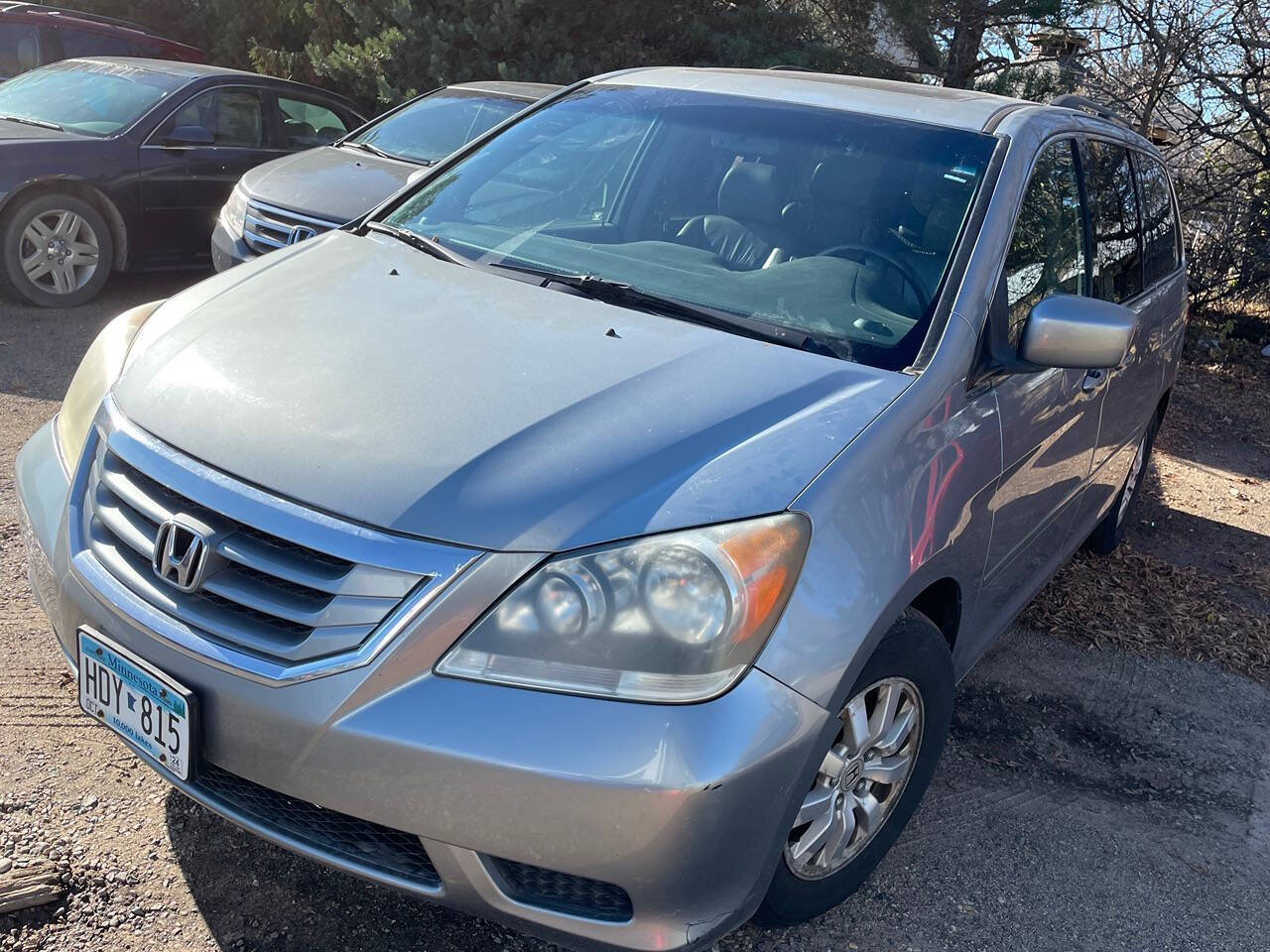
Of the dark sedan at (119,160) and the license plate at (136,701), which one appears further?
the dark sedan at (119,160)

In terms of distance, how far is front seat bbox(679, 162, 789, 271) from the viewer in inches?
122

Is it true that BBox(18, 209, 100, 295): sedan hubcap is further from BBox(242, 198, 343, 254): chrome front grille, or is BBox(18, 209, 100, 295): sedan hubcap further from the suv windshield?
the suv windshield

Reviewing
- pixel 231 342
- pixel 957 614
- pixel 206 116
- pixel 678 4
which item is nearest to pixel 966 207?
pixel 957 614

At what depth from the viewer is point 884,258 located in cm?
299

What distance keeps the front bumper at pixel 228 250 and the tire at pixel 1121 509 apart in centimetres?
441

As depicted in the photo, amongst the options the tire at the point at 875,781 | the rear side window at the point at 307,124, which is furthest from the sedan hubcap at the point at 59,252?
the tire at the point at 875,781

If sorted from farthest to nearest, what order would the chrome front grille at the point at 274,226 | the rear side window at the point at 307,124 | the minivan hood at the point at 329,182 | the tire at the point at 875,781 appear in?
1. the rear side window at the point at 307,124
2. the minivan hood at the point at 329,182
3. the chrome front grille at the point at 274,226
4. the tire at the point at 875,781

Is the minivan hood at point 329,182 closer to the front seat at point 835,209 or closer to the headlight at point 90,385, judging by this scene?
the headlight at point 90,385

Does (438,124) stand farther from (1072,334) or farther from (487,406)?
(487,406)

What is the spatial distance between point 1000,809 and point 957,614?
2.32ft

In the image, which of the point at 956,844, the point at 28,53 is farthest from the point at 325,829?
the point at 28,53

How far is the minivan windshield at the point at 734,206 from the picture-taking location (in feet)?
9.59

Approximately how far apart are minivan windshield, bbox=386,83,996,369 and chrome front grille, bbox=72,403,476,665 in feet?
3.80

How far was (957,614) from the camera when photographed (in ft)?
9.26
